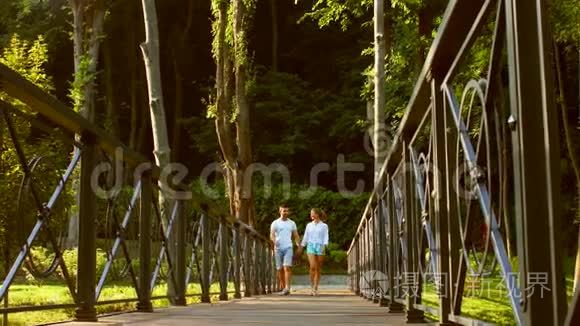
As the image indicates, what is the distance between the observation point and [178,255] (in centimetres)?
694

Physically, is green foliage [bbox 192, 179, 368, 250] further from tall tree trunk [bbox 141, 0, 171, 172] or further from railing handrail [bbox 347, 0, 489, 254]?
railing handrail [bbox 347, 0, 489, 254]

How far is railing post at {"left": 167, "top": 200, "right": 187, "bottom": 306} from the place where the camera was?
6.65 metres

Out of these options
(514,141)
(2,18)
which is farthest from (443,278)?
(2,18)

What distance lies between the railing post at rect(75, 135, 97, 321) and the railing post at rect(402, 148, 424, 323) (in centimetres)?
157

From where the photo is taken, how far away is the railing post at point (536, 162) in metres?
1.61

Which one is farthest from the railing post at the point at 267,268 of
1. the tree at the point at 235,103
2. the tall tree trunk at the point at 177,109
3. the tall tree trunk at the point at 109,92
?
the tall tree trunk at the point at 177,109

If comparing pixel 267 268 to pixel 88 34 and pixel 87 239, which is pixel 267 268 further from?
pixel 87 239

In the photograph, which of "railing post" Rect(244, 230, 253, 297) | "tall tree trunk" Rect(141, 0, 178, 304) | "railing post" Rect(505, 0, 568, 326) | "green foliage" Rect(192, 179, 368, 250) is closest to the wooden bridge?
"railing post" Rect(505, 0, 568, 326)

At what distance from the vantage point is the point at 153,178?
222 inches

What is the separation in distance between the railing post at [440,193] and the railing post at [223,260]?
6347 mm

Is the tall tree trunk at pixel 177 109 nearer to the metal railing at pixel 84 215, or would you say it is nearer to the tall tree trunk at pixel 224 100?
the tall tree trunk at pixel 224 100

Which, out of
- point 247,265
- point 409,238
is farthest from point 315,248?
point 409,238

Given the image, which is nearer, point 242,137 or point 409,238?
point 409,238

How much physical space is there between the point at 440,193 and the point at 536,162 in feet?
4.78
